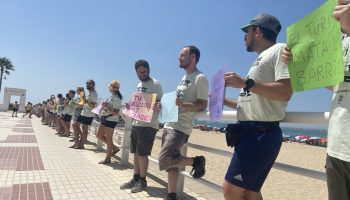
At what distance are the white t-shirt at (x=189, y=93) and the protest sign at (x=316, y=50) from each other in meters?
2.21

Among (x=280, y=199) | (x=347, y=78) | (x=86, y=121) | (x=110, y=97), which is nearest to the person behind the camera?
(x=347, y=78)

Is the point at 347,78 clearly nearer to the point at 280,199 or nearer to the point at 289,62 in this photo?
the point at 289,62

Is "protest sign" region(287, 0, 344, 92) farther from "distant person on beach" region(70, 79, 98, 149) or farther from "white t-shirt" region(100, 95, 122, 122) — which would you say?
"distant person on beach" region(70, 79, 98, 149)

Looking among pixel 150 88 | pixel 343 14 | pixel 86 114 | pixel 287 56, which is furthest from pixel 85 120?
pixel 343 14

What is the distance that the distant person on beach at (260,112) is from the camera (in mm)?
2574

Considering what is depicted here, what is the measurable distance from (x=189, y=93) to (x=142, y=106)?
4.33ft

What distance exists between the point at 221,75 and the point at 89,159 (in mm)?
5947

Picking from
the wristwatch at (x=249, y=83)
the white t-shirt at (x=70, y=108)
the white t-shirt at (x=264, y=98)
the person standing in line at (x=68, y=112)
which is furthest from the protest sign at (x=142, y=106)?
the person standing in line at (x=68, y=112)

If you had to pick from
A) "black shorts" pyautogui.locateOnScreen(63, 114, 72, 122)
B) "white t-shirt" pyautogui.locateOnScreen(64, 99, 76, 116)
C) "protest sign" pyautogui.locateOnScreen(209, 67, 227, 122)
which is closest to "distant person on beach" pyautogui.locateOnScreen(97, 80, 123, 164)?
"protest sign" pyautogui.locateOnScreen(209, 67, 227, 122)

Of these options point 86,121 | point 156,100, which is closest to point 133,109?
point 156,100

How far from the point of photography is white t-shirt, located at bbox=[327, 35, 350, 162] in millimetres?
1885

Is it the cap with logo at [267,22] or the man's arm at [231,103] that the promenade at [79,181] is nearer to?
the man's arm at [231,103]

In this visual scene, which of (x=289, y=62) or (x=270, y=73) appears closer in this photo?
(x=289, y=62)

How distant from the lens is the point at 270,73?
2754mm
